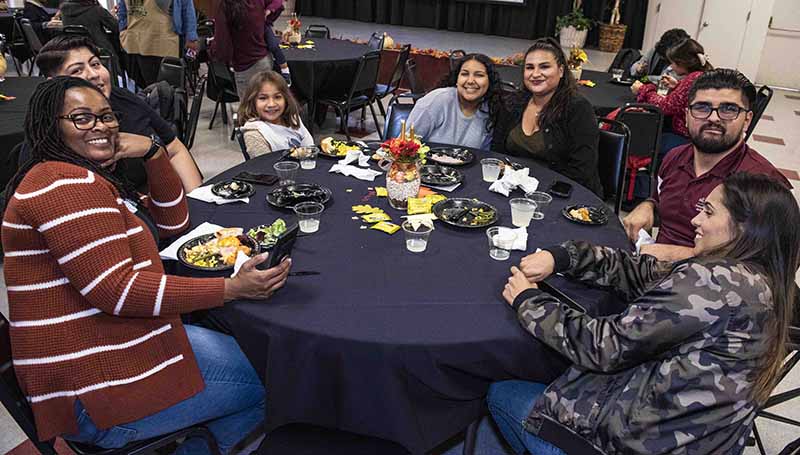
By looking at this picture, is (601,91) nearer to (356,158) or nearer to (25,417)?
(356,158)

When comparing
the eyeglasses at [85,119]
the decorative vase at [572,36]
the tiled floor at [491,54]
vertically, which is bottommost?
the tiled floor at [491,54]

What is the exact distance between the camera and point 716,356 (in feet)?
4.07

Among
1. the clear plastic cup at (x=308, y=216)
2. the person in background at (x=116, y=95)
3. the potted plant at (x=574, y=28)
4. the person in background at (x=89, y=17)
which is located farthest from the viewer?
the potted plant at (x=574, y=28)

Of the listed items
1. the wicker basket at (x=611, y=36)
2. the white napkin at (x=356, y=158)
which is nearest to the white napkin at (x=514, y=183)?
the white napkin at (x=356, y=158)

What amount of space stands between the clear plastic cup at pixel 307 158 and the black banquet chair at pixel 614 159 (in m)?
1.50

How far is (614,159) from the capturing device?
116 inches

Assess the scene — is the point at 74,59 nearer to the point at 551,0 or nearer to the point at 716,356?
the point at 716,356

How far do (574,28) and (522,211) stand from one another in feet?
32.0

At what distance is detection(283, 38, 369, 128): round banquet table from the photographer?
5297 millimetres

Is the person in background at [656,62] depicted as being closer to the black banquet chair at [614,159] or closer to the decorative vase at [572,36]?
the black banquet chair at [614,159]

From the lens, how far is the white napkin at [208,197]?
2.17m

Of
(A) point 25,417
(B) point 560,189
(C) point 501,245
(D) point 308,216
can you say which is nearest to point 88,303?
(A) point 25,417

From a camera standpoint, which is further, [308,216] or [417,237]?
[308,216]

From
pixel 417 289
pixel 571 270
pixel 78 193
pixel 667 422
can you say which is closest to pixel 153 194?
pixel 78 193
